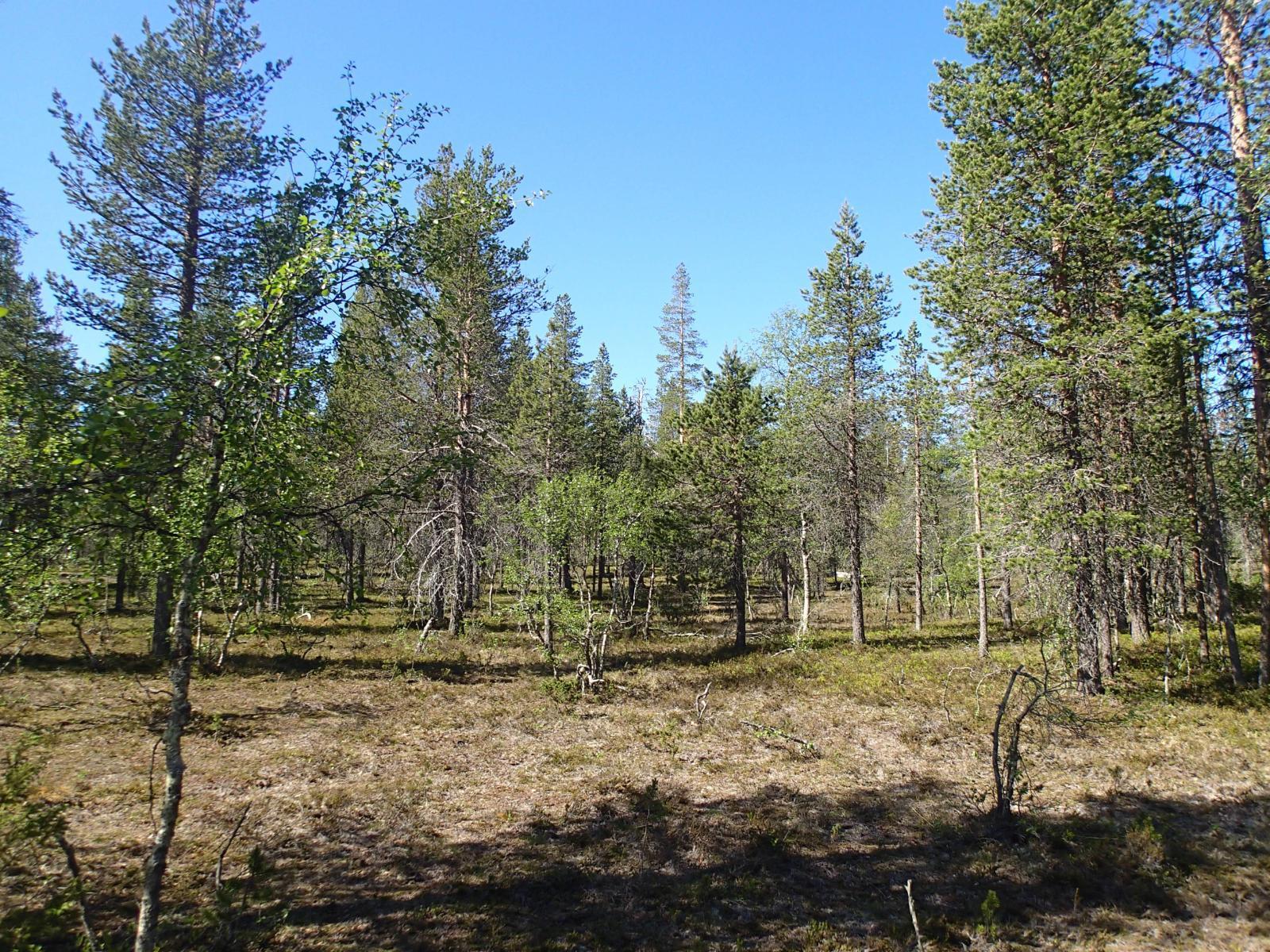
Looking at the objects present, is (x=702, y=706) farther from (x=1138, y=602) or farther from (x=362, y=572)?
(x=1138, y=602)

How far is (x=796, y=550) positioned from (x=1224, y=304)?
63.0ft

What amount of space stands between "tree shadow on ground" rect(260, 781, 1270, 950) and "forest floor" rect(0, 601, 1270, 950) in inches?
1.4

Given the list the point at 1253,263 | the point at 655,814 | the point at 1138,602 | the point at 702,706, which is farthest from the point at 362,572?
the point at 1138,602

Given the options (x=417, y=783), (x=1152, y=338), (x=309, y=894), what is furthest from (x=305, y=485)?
(x=1152, y=338)

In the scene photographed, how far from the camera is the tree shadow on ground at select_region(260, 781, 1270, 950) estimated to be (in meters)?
6.32

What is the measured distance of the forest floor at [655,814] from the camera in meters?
6.36

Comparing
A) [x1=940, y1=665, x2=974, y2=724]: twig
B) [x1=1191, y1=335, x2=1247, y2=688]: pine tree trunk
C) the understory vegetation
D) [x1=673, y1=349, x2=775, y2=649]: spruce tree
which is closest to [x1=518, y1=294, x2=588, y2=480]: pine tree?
the understory vegetation

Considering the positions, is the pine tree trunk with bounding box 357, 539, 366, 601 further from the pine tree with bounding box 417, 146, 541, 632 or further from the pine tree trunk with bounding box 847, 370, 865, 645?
the pine tree trunk with bounding box 847, 370, 865, 645

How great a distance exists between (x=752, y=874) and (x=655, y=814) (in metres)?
1.88

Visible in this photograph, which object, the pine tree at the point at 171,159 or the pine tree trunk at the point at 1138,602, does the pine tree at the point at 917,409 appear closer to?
the pine tree trunk at the point at 1138,602

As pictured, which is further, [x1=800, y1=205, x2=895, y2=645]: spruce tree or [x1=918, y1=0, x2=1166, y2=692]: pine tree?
[x1=800, y1=205, x2=895, y2=645]: spruce tree

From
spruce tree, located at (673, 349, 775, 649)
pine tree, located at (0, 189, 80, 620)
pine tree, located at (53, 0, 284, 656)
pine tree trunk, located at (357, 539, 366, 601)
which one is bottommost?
pine tree trunk, located at (357, 539, 366, 601)

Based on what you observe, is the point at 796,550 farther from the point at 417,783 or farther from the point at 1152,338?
the point at 417,783

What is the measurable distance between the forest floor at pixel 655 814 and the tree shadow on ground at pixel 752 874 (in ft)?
0.12
